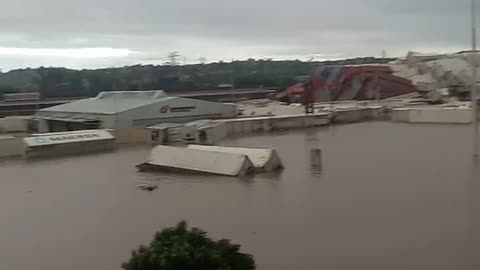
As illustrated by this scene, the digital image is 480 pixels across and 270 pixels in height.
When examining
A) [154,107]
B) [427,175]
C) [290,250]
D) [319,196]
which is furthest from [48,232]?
[154,107]

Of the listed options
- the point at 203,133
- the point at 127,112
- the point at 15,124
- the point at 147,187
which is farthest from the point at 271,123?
the point at 147,187

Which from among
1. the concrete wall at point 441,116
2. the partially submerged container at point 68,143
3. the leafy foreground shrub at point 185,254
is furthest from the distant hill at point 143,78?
the leafy foreground shrub at point 185,254

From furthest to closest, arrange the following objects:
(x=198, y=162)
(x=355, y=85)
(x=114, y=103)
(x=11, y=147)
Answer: (x=355, y=85) → (x=114, y=103) → (x=11, y=147) → (x=198, y=162)

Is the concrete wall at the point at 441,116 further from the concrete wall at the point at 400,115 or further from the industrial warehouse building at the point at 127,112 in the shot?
the industrial warehouse building at the point at 127,112

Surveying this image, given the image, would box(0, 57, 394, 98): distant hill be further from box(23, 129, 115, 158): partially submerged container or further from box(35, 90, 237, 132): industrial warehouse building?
box(23, 129, 115, 158): partially submerged container

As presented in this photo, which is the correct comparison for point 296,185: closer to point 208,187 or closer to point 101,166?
point 208,187

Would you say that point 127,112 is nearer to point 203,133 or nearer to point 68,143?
point 203,133
